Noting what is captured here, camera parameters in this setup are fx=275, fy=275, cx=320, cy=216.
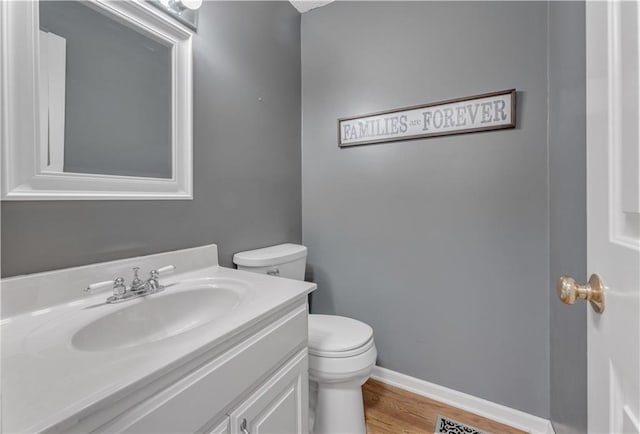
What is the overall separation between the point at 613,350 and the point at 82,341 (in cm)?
109

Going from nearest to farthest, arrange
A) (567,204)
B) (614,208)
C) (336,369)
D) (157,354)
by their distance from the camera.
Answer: (614,208) → (157,354) → (567,204) → (336,369)

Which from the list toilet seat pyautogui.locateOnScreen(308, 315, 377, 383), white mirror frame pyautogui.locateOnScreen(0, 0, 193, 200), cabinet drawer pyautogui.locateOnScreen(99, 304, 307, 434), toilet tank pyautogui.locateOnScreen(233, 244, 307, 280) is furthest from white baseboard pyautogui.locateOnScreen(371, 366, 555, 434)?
white mirror frame pyautogui.locateOnScreen(0, 0, 193, 200)

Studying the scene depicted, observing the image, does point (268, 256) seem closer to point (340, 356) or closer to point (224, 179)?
point (224, 179)

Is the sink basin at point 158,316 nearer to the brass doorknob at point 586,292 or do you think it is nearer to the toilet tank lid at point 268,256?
the toilet tank lid at point 268,256

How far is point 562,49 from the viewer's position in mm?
1040

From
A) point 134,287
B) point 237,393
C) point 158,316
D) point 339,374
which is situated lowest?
point 339,374

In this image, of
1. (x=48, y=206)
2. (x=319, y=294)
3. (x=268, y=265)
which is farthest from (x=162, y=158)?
(x=319, y=294)

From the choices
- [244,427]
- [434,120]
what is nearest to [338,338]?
[244,427]

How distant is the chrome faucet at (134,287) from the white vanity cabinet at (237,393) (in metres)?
0.46

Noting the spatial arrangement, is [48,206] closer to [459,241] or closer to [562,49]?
[459,241]

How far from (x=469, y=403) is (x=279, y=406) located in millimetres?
1135

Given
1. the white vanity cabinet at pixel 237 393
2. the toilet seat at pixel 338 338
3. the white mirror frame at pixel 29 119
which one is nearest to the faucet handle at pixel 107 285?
the white mirror frame at pixel 29 119

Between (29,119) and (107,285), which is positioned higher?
(29,119)

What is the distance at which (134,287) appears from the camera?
931 mm
